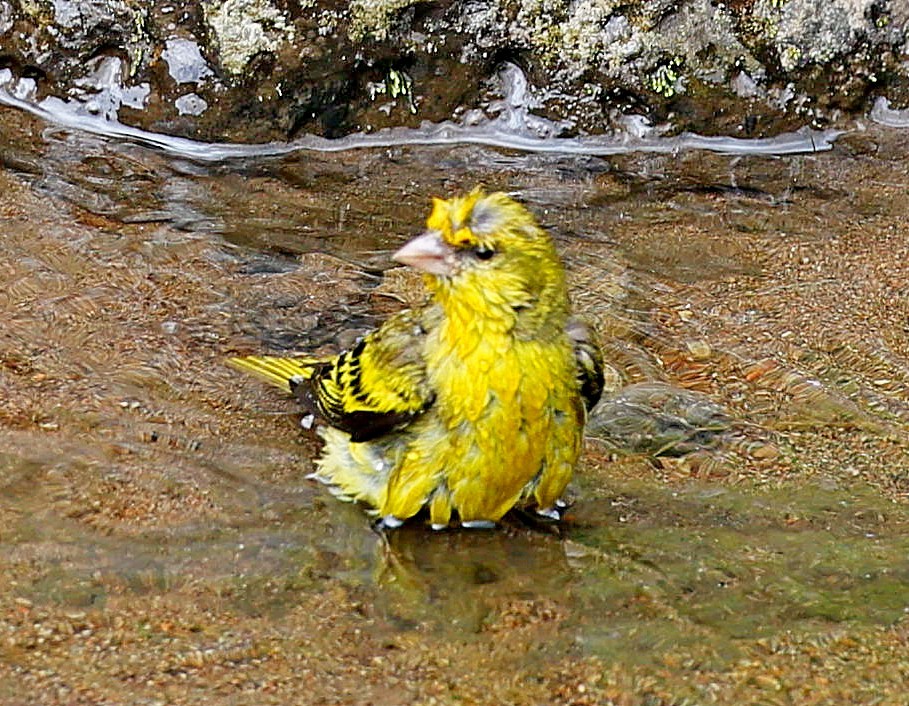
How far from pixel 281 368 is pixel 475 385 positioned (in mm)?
1213

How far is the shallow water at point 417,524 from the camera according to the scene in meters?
3.50

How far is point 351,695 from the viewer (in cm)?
329

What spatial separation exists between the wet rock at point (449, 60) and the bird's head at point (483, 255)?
3.59 metres

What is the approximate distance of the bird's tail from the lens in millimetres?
5090

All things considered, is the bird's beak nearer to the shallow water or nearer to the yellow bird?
the yellow bird

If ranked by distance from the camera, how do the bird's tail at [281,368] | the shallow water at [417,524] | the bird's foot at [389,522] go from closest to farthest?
the shallow water at [417,524]
the bird's foot at [389,522]
the bird's tail at [281,368]

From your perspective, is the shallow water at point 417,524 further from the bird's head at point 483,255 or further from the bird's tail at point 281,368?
the bird's head at point 483,255

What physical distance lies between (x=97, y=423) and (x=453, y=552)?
4.53 ft

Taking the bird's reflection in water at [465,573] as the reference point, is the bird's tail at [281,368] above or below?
above

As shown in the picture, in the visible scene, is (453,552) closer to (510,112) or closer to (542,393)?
(542,393)

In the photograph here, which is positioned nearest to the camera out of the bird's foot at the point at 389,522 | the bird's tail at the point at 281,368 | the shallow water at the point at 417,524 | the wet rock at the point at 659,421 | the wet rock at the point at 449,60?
the shallow water at the point at 417,524

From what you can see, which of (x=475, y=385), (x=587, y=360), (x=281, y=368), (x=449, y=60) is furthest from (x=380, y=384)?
(x=449, y=60)

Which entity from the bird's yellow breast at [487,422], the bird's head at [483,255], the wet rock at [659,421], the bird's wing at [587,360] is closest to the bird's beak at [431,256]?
the bird's head at [483,255]

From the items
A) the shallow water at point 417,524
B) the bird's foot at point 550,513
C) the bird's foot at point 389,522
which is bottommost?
the bird's foot at point 389,522
